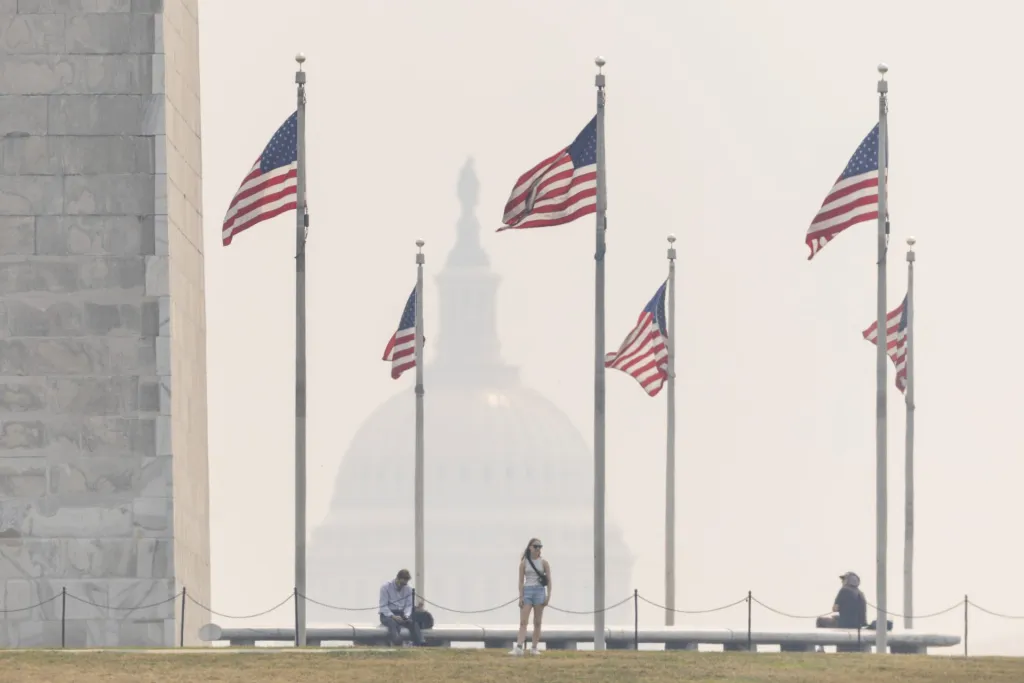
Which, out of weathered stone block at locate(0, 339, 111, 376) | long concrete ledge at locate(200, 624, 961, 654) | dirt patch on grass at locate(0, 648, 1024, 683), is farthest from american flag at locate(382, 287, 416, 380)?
dirt patch on grass at locate(0, 648, 1024, 683)

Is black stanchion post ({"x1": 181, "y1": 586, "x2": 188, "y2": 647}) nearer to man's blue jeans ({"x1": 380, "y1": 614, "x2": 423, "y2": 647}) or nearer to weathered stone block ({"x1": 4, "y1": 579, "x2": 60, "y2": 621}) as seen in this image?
weathered stone block ({"x1": 4, "y1": 579, "x2": 60, "y2": 621})

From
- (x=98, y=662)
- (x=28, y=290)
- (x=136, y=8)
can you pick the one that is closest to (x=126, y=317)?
(x=28, y=290)

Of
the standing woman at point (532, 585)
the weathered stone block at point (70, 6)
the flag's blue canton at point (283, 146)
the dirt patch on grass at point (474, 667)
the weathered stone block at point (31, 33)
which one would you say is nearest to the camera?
the dirt patch on grass at point (474, 667)

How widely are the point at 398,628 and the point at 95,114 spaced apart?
10.7m

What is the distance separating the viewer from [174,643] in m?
58.8

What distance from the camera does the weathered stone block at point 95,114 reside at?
5925 cm

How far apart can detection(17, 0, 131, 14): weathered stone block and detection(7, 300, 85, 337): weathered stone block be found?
206 inches

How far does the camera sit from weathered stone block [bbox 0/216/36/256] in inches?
2336

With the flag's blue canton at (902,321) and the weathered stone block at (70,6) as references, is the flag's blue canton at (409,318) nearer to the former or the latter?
the flag's blue canton at (902,321)

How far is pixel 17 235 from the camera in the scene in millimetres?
59375

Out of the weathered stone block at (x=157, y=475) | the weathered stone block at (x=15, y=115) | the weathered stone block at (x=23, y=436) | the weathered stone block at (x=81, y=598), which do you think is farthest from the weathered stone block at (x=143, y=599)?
the weathered stone block at (x=15, y=115)

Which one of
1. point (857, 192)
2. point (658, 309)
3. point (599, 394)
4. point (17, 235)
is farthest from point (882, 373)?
point (17, 235)

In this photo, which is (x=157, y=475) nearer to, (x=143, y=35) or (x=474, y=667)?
(x=143, y=35)

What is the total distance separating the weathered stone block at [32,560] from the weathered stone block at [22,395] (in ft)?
7.74
